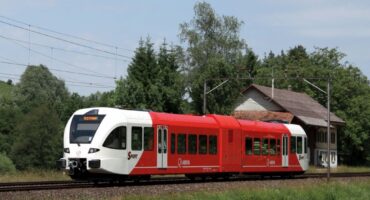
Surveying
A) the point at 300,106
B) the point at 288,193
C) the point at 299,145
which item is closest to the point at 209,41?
the point at 300,106

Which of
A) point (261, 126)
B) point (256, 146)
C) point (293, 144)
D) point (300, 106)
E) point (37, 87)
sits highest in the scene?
point (37, 87)

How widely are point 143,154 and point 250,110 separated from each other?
48459 millimetres

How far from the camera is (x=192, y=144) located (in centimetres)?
2925

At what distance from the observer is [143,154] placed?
2620cm

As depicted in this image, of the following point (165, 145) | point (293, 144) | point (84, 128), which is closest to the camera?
point (84, 128)

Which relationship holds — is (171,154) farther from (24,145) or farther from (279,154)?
(24,145)

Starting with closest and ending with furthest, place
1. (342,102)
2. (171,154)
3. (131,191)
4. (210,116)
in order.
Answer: (131,191)
(171,154)
(210,116)
(342,102)

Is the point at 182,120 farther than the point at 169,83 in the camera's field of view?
No

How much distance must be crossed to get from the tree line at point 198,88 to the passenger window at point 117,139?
27816 mm

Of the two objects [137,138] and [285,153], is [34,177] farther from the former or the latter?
[285,153]

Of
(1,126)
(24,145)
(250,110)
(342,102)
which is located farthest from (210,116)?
(1,126)

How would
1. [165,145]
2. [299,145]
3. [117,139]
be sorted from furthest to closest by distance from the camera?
[299,145]
[165,145]
[117,139]

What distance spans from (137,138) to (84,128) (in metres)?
2.03

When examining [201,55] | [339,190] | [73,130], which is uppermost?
[201,55]
